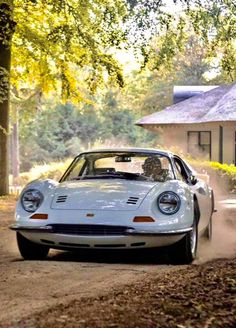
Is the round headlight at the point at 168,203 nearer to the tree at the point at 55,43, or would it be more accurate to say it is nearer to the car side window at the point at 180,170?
the car side window at the point at 180,170

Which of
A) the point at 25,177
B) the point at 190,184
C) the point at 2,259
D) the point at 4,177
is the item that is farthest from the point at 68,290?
the point at 25,177

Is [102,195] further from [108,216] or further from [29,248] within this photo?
[29,248]

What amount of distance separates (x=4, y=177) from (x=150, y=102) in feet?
123

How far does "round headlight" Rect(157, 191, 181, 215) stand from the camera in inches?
303

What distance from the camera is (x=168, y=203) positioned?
7754mm

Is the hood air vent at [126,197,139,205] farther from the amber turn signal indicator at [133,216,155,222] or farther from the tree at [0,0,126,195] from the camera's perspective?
the tree at [0,0,126,195]

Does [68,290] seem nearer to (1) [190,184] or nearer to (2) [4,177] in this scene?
(1) [190,184]

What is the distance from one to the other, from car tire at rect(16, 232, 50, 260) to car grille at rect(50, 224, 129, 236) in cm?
49

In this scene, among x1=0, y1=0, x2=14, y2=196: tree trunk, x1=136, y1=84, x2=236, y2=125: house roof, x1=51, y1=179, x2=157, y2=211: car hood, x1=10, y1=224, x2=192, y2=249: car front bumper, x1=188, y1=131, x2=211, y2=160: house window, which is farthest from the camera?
x1=188, y1=131, x2=211, y2=160: house window

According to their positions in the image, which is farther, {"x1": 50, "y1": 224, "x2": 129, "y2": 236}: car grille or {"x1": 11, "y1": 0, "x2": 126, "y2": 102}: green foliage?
{"x1": 11, "y1": 0, "x2": 126, "y2": 102}: green foliage

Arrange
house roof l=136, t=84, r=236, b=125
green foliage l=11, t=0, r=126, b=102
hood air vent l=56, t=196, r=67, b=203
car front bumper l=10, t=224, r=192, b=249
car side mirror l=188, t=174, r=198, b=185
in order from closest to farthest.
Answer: car front bumper l=10, t=224, r=192, b=249, hood air vent l=56, t=196, r=67, b=203, car side mirror l=188, t=174, r=198, b=185, green foliage l=11, t=0, r=126, b=102, house roof l=136, t=84, r=236, b=125

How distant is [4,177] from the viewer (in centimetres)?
2048

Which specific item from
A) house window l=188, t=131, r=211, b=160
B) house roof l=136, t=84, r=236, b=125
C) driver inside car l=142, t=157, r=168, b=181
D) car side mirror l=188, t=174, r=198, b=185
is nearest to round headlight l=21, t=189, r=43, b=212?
driver inside car l=142, t=157, r=168, b=181

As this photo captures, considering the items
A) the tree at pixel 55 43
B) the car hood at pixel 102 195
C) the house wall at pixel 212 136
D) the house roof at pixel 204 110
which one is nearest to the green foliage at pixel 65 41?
the tree at pixel 55 43
